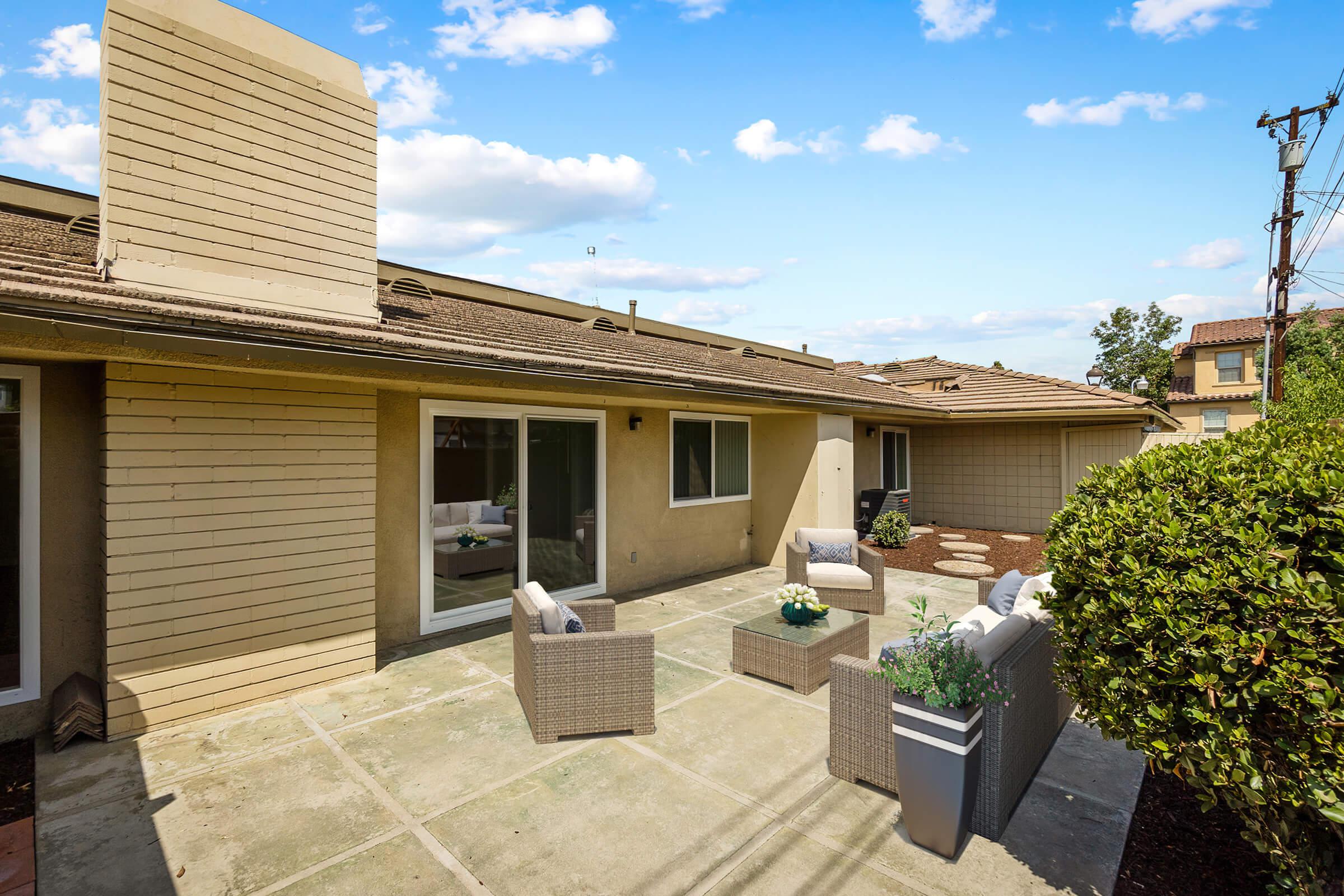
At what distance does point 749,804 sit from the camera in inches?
133

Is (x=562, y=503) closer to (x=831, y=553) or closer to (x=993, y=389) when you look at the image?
(x=831, y=553)

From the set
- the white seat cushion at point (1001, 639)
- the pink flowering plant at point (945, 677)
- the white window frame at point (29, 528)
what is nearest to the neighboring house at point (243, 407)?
the white window frame at point (29, 528)

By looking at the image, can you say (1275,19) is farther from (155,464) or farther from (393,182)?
(155,464)

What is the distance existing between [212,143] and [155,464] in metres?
2.50

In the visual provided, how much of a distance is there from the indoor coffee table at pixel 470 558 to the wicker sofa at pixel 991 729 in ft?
14.4

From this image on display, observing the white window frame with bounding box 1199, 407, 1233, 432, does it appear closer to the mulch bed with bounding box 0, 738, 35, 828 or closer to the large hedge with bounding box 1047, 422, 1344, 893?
the large hedge with bounding box 1047, 422, 1344, 893

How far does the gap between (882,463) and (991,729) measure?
38.6ft

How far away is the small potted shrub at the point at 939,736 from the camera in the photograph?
2828mm

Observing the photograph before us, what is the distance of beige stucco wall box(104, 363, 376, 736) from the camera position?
4.18 metres

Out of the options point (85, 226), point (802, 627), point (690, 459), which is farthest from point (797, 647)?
point (85, 226)

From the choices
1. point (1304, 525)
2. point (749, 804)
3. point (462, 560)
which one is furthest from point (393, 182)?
point (1304, 525)

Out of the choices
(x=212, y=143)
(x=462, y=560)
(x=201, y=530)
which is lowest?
(x=462, y=560)

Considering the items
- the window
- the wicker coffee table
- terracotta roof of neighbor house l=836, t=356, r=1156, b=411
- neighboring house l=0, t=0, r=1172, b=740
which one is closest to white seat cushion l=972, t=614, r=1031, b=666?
the wicker coffee table

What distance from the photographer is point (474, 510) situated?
6.72 m
